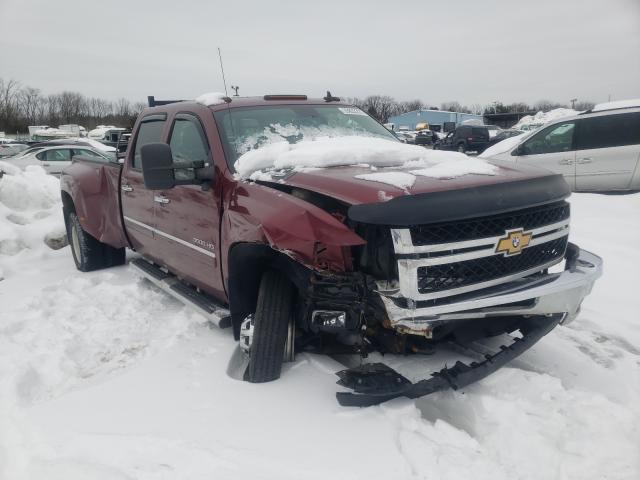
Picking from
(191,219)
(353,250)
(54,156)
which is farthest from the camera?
(54,156)

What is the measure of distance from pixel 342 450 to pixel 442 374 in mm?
702

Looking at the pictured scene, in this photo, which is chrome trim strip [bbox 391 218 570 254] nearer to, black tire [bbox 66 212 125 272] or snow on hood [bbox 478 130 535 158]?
black tire [bbox 66 212 125 272]

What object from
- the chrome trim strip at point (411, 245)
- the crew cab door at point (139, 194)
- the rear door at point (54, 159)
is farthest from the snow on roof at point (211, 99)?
the rear door at point (54, 159)

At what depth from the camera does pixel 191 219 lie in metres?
3.74

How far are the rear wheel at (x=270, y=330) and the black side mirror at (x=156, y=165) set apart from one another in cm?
99

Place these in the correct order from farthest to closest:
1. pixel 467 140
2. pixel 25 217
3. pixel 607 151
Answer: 1. pixel 467 140
2. pixel 607 151
3. pixel 25 217

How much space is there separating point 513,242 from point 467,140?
1930 cm

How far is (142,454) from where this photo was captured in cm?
238

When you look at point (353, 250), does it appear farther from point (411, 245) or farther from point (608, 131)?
point (608, 131)

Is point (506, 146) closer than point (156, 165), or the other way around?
point (156, 165)

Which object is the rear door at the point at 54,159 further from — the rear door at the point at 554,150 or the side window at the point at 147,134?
the rear door at the point at 554,150

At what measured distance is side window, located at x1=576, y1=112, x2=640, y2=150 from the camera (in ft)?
28.7

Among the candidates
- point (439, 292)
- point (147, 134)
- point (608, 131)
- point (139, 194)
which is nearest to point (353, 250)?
point (439, 292)

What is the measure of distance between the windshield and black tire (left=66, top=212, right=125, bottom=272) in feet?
9.43
